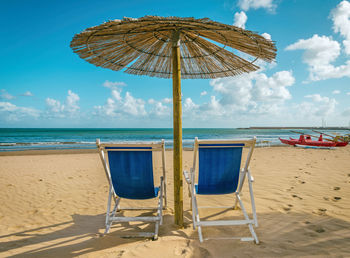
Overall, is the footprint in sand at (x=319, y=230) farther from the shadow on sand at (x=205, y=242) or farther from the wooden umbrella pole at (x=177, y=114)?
the wooden umbrella pole at (x=177, y=114)

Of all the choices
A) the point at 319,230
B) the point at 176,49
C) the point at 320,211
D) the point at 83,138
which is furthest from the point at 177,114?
the point at 83,138

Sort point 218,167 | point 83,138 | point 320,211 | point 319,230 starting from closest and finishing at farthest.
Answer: point 319,230 < point 218,167 < point 320,211 < point 83,138

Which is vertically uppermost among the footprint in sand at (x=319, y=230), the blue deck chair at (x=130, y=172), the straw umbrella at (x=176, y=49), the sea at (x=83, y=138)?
the straw umbrella at (x=176, y=49)

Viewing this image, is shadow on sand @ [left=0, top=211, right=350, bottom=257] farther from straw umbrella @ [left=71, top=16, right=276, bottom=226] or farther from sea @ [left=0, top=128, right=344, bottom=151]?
sea @ [left=0, top=128, right=344, bottom=151]

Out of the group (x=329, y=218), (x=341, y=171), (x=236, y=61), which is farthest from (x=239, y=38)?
(x=341, y=171)

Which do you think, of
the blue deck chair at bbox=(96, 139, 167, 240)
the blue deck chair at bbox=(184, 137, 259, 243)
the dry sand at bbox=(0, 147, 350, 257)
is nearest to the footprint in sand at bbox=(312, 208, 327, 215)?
the dry sand at bbox=(0, 147, 350, 257)

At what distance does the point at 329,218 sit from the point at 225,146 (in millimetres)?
1828

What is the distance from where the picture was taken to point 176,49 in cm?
243

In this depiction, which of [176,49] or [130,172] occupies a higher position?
[176,49]

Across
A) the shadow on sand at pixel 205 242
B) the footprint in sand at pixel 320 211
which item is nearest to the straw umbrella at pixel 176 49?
the shadow on sand at pixel 205 242

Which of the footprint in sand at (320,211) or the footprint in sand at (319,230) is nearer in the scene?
Result: the footprint in sand at (319,230)

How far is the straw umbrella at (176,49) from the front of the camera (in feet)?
6.63

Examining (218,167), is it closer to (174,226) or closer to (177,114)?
(177,114)

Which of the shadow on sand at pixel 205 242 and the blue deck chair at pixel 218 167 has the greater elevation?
the blue deck chair at pixel 218 167
